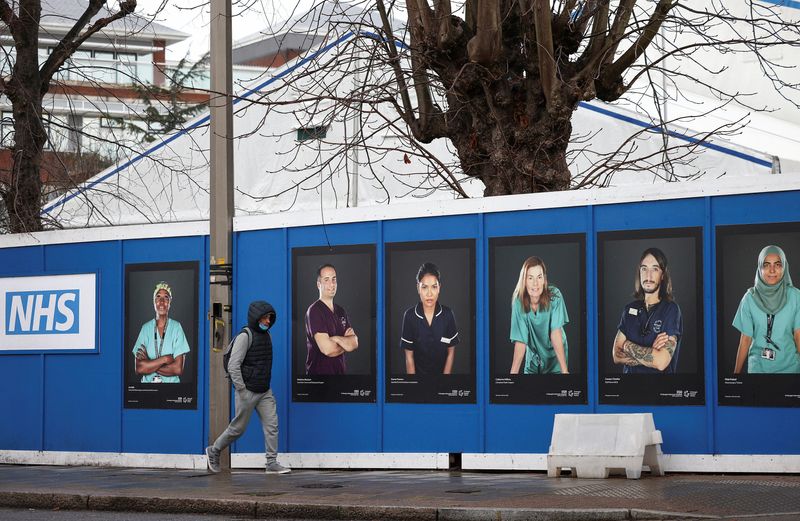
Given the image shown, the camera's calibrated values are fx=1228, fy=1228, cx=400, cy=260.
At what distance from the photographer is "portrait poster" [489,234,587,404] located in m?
11.8

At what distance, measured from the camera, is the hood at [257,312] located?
12.8 metres

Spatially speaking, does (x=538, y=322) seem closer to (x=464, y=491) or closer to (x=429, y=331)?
(x=429, y=331)

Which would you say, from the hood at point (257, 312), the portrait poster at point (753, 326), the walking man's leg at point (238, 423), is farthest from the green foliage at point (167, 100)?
the portrait poster at point (753, 326)

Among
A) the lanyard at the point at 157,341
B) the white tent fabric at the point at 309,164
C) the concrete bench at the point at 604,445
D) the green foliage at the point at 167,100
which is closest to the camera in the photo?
the concrete bench at the point at 604,445

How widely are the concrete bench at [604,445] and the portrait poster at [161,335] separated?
4.70 metres

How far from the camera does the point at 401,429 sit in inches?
501

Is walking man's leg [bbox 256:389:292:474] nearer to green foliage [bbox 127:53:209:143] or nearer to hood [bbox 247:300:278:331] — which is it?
hood [bbox 247:300:278:331]

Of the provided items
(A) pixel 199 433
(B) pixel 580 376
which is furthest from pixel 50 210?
(B) pixel 580 376

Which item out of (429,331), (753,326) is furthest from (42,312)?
(753,326)

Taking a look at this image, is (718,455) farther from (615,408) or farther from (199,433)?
(199,433)

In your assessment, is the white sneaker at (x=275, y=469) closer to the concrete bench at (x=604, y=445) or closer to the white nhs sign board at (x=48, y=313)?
the concrete bench at (x=604, y=445)

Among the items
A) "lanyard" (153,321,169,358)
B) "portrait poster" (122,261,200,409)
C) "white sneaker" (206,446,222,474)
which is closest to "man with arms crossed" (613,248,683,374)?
"white sneaker" (206,446,222,474)

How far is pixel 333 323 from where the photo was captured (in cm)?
1328

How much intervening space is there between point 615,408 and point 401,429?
2355 millimetres
